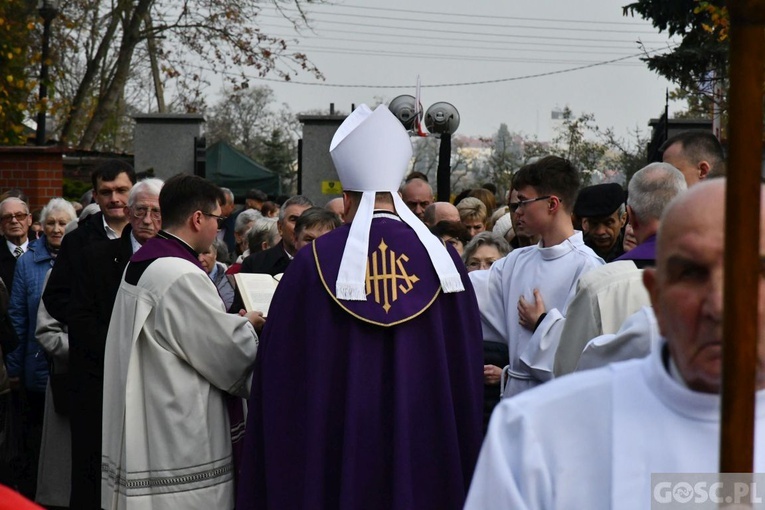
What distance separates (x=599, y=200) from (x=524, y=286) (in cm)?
123

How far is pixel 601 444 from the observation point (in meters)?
2.01

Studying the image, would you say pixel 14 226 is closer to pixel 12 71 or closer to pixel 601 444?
pixel 601 444

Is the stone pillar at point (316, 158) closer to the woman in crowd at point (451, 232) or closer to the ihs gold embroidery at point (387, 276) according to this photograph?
the woman in crowd at point (451, 232)

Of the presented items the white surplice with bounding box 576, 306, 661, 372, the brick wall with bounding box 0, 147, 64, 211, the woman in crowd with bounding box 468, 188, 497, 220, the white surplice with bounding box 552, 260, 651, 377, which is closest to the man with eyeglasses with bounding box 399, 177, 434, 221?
the woman in crowd with bounding box 468, 188, 497, 220

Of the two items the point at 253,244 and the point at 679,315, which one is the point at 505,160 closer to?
the point at 253,244

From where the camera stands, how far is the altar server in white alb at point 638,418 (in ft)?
6.23

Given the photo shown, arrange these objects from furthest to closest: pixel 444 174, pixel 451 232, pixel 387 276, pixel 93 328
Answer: pixel 444 174 → pixel 451 232 → pixel 93 328 → pixel 387 276

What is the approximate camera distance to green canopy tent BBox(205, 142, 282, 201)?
72.8ft

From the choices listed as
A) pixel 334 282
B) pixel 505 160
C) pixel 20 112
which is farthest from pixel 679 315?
pixel 505 160

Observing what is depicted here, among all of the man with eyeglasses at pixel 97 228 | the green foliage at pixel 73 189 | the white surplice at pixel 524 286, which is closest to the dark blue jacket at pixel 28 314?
the man with eyeglasses at pixel 97 228

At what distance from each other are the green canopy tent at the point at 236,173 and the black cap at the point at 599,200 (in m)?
15.7

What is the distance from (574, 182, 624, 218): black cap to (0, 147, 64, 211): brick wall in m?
8.91

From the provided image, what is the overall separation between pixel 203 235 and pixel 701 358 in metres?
3.79

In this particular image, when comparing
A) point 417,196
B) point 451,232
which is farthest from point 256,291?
point 417,196
